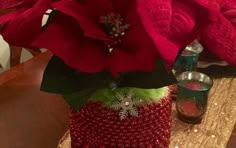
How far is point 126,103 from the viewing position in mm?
639

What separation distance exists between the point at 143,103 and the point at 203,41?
0.14m

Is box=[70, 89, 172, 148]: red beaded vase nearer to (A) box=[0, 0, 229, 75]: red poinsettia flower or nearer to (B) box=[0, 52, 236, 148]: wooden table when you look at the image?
(A) box=[0, 0, 229, 75]: red poinsettia flower

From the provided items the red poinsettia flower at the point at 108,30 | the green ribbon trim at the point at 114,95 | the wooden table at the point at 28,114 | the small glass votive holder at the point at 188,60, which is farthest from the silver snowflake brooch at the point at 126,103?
the small glass votive holder at the point at 188,60

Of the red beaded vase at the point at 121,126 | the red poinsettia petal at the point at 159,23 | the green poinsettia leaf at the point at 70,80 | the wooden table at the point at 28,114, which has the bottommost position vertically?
the wooden table at the point at 28,114

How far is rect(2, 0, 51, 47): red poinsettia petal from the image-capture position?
1.73ft

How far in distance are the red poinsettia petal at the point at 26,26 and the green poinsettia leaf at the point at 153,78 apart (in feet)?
0.49

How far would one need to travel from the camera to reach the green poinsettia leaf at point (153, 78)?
0.61m

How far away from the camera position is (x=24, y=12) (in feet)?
1.78

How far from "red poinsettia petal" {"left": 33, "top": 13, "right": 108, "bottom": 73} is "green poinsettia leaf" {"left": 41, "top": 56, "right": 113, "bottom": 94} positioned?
60 mm

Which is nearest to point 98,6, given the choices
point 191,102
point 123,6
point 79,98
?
point 123,6

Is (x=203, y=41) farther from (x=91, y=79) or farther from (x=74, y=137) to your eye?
(x=74, y=137)

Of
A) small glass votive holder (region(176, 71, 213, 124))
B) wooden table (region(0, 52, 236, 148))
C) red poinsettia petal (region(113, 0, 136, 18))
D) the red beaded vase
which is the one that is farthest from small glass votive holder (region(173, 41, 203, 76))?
red poinsettia petal (region(113, 0, 136, 18))

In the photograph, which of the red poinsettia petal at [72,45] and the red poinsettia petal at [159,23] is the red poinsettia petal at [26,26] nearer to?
the red poinsettia petal at [72,45]

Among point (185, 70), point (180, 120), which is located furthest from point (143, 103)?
point (185, 70)
